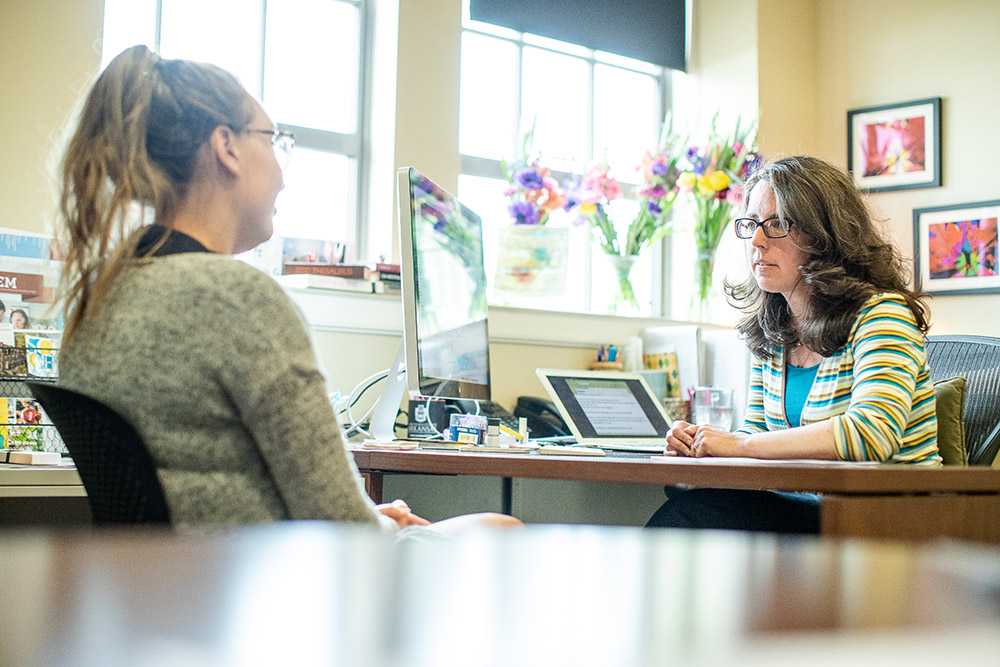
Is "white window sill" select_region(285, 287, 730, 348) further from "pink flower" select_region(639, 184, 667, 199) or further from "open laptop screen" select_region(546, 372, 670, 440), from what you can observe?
"open laptop screen" select_region(546, 372, 670, 440)

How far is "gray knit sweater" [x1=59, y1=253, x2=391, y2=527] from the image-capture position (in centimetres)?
102

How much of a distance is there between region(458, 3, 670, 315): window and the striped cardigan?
1664mm

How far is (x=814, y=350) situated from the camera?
1.96 meters

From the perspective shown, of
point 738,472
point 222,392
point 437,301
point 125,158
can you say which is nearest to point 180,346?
point 222,392

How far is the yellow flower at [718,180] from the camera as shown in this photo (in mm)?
3602

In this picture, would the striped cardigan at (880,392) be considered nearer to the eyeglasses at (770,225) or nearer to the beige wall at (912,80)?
the eyeglasses at (770,225)

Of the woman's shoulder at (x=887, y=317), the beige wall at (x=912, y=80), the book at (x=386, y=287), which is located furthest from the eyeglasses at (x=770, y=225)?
the beige wall at (x=912, y=80)

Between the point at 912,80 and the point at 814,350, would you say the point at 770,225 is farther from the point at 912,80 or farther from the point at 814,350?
the point at 912,80

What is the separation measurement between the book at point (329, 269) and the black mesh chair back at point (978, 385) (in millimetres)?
1499

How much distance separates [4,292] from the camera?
6.11 feet

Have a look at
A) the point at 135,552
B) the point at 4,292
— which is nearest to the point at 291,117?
the point at 4,292

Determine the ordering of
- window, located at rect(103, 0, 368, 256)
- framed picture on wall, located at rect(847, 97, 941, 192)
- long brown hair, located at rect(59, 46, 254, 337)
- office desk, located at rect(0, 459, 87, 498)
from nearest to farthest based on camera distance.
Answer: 1. long brown hair, located at rect(59, 46, 254, 337)
2. office desk, located at rect(0, 459, 87, 498)
3. window, located at rect(103, 0, 368, 256)
4. framed picture on wall, located at rect(847, 97, 941, 192)

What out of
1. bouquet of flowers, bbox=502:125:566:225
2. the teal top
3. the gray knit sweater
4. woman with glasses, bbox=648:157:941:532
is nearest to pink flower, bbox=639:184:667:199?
bouquet of flowers, bbox=502:125:566:225

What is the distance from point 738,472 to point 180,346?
0.78 metres
